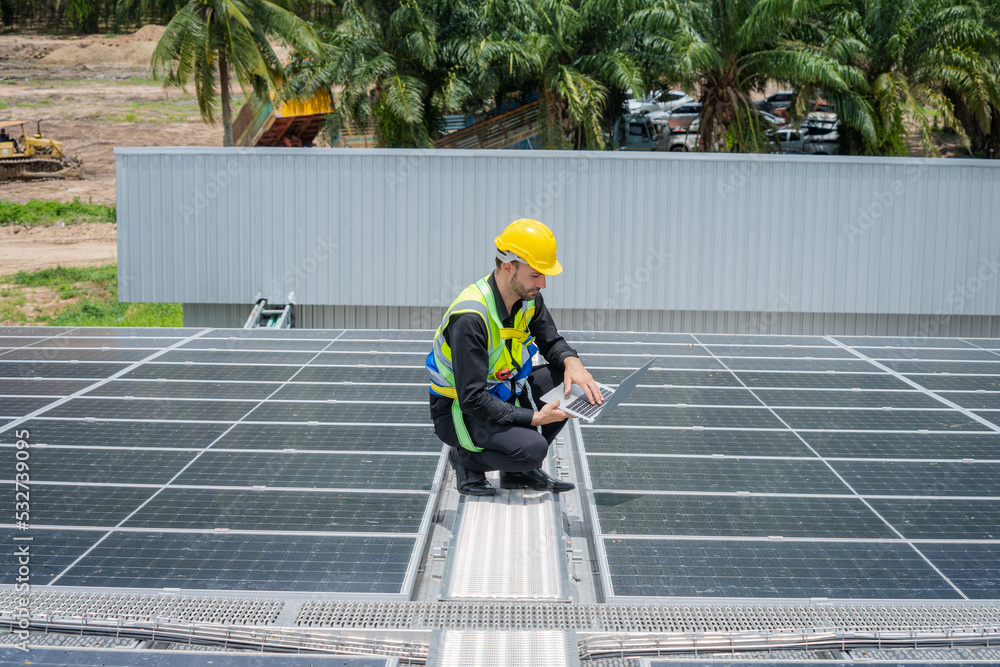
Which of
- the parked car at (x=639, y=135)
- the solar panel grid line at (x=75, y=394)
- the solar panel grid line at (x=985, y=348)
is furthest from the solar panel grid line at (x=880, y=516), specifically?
the parked car at (x=639, y=135)

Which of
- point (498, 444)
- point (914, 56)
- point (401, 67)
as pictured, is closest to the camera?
point (498, 444)

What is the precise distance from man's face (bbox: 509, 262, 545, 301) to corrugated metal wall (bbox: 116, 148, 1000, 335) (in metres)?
9.36

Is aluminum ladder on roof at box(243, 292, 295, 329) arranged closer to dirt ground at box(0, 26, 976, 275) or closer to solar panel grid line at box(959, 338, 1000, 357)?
solar panel grid line at box(959, 338, 1000, 357)

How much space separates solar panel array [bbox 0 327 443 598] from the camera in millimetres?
4516

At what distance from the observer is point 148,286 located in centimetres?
1424

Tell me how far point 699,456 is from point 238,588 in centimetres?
353

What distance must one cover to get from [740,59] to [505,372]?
1928 cm

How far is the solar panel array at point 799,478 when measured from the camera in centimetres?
449

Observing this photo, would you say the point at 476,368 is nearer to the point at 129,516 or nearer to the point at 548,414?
the point at 548,414

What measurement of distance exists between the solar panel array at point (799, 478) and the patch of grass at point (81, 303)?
18858 mm

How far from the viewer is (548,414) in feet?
15.4

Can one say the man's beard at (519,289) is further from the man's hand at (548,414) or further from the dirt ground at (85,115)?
the dirt ground at (85,115)

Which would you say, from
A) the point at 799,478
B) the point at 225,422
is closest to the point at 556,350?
the point at 799,478

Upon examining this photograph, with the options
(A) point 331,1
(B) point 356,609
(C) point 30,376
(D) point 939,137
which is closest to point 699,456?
(B) point 356,609
